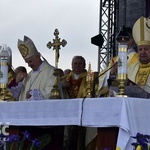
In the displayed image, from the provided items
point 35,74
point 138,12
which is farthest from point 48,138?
point 138,12

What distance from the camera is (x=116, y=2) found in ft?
43.5

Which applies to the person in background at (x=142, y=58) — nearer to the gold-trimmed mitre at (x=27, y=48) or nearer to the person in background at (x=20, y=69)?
the gold-trimmed mitre at (x=27, y=48)

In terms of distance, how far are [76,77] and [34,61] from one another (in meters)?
0.63

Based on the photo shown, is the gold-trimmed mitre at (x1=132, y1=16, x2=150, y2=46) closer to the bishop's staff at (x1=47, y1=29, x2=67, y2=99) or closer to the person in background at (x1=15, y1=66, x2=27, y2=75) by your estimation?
the bishop's staff at (x1=47, y1=29, x2=67, y2=99)

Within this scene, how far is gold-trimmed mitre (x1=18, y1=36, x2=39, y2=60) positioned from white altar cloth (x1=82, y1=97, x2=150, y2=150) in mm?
1886

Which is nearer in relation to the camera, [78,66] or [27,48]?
[27,48]

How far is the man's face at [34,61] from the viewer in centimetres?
788

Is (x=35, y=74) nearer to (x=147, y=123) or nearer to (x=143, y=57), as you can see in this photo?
(x=143, y=57)

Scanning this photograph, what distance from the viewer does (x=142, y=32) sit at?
7.54 m

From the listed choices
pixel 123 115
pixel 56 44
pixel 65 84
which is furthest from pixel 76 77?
pixel 123 115

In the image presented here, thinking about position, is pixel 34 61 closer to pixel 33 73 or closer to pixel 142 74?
pixel 33 73

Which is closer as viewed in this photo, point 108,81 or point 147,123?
point 147,123

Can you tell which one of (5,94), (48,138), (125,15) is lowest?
(48,138)

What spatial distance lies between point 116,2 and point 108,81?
20.3 feet
